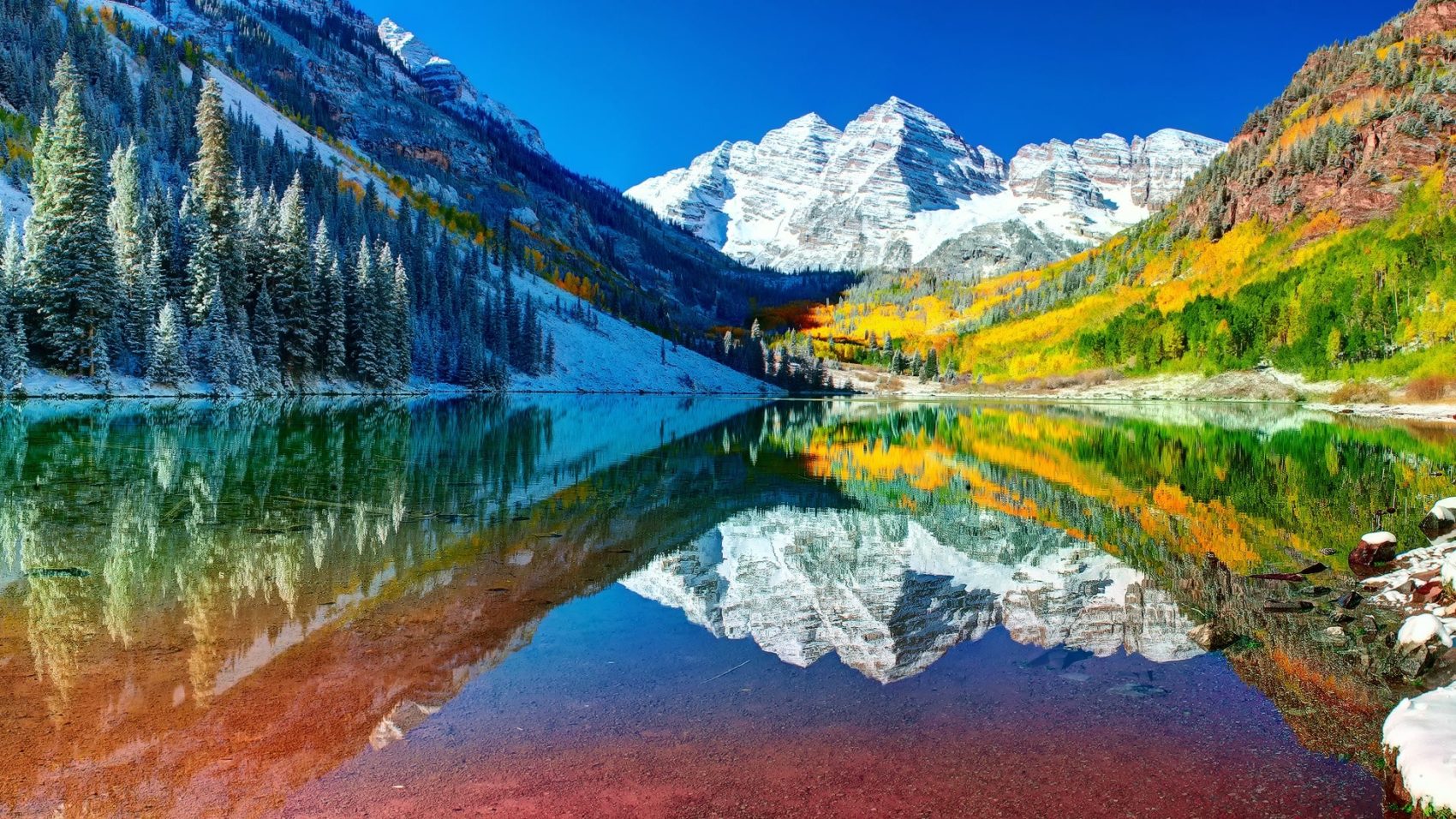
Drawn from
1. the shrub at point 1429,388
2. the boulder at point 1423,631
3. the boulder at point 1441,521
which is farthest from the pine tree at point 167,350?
the shrub at point 1429,388

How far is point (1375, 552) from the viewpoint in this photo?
14.1 m

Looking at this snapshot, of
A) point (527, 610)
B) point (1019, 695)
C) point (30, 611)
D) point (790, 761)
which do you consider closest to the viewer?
point (790, 761)

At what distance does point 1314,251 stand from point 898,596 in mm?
153730

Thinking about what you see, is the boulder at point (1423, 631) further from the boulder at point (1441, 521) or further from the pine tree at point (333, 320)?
the pine tree at point (333, 320)

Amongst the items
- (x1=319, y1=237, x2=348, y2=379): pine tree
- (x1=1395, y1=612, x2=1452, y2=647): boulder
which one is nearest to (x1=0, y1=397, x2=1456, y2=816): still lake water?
(x1=1395, y1=612, x2=1452, y2=647): boulder

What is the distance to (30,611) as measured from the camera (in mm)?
9359

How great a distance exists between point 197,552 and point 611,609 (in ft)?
24.2

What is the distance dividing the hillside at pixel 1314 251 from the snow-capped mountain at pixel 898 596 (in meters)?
86.1

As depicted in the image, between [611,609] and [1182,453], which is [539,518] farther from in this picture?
[1182,453]

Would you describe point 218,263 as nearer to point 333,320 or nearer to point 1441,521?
point 333,320

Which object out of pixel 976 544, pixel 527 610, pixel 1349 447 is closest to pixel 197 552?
pixel 527 610

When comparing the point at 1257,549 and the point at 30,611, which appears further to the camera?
the point at 1257,549

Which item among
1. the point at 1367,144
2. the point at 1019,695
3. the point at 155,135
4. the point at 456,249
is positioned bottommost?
the point at 1019,695

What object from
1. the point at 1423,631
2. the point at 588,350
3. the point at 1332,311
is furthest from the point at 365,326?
the point at 1332,311
